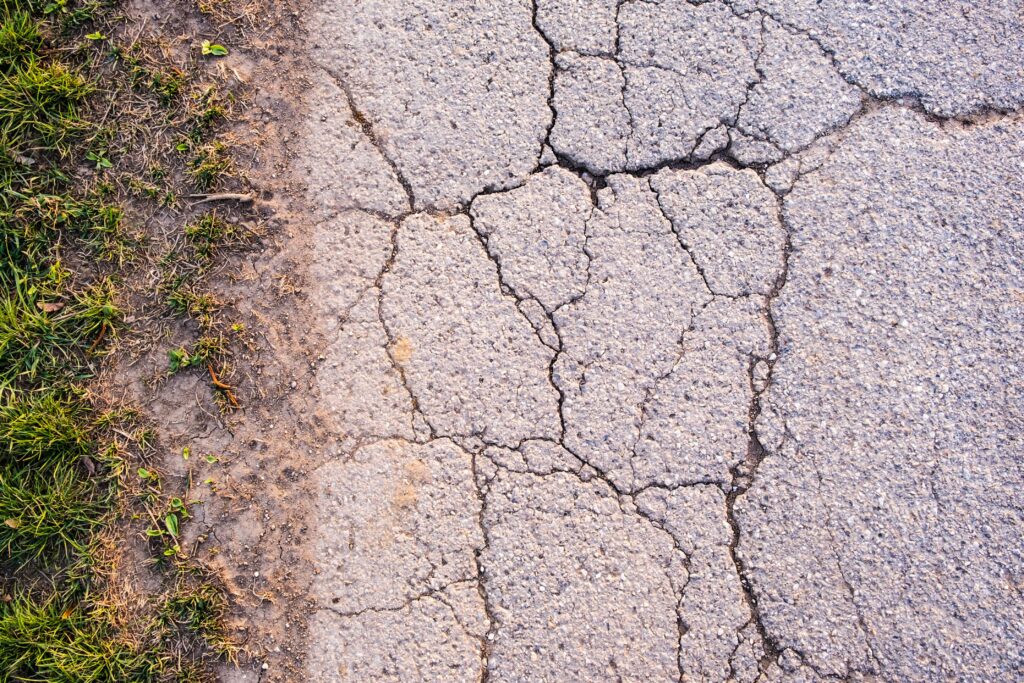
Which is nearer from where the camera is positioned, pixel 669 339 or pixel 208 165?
pixel 669 339

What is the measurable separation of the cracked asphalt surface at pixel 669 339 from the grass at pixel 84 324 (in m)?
0.49

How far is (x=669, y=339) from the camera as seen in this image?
2.54 meters

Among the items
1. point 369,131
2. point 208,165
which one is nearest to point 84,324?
point 208,165

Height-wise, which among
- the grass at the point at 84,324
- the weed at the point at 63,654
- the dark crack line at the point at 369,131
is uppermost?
the dark crack line at the point at 369,131

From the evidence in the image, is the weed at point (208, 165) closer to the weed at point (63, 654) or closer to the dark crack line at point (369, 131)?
the dark crack line at point (369, 131)

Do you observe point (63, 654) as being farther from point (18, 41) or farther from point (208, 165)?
point (18, 41)

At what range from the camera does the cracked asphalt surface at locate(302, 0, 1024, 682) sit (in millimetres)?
2393

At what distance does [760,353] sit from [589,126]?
106 cm

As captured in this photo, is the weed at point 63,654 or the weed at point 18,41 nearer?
the weed at point 63,654

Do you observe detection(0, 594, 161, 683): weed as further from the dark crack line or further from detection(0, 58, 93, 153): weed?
the dark crack line

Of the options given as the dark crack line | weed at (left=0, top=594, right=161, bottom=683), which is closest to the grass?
weed at (left=0, top=594, right=161, bottom=683)

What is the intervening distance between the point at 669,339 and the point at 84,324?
7.11 ft

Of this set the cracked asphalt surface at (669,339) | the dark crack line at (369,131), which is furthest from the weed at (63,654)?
the dark crack line at (369,131)

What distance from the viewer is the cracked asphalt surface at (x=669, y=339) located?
2.39 m
